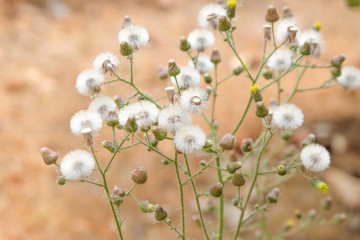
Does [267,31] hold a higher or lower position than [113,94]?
lower

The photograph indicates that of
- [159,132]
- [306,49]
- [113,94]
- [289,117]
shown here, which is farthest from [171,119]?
[113,94]

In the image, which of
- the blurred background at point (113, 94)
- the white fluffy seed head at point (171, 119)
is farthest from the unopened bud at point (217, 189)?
the blurred background at point (113, 94)

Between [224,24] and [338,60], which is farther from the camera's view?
[338,60]

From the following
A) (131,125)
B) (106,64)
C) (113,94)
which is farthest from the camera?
(113,94)

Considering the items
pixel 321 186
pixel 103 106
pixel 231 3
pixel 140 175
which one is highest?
pixel 231 3

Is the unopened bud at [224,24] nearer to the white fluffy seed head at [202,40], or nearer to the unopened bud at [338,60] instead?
the white fluffy seed head at [202,40]

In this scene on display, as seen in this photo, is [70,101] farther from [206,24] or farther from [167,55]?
[206,24]

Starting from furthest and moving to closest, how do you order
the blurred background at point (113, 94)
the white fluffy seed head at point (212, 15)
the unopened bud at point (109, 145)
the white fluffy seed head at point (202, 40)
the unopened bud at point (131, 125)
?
the blurred background at point (113, 94)
the white fluffy seed head at point (202, 40)
the white fluffy seed head at point (212, 15)
the unopened bud at point (109, 145)
the unopened bud at point (131, 125)

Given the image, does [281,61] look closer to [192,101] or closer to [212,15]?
[212,15]
